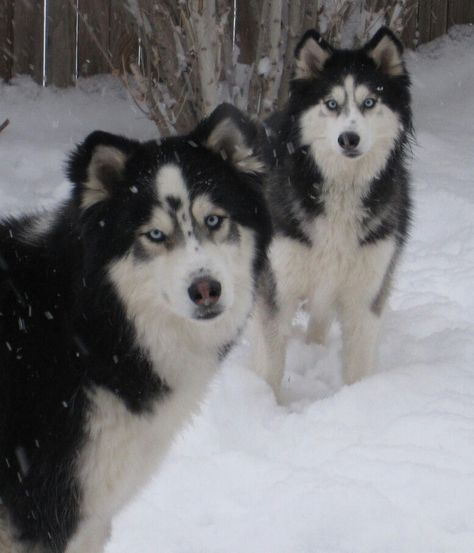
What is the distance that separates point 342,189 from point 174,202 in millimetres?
2229

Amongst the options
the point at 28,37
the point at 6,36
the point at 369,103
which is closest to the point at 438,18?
the point at 28,37

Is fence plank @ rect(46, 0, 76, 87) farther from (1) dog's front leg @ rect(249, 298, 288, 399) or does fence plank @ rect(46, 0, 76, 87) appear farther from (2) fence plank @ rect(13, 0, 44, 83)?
(1) dog's front leg @ rect(249, 298, 288, 399)

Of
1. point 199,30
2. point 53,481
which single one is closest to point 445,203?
point 199,30

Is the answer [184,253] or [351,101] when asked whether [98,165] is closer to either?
[184,253]

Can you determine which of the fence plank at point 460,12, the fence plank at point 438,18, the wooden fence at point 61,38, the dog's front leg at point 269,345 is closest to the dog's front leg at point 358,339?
the dog's front leg at point 269,345

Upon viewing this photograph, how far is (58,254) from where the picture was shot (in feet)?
9.34

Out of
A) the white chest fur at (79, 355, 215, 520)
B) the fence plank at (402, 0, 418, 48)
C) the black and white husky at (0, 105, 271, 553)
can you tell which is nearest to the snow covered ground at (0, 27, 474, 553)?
the white chest fur at (79, 355, 215, 520)

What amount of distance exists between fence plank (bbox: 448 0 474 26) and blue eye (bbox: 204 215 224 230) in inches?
278

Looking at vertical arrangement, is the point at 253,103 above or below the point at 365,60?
below

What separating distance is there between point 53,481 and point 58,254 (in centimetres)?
67

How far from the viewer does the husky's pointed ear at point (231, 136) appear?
2.94m

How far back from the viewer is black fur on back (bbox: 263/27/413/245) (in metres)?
4.75

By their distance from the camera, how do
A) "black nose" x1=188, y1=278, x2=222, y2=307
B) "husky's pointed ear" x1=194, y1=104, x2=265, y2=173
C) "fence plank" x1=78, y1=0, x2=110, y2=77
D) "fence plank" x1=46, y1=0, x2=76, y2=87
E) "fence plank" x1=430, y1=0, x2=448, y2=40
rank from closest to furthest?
"black nose" x1=188, y1=278, x2=222, y2=307 < "husky's pointed ear" x1=194, y1=104, x2=265, y2=173 < "fence plank" x1=46, y1=0, x2=76, y2=87 < "fence plank" x1=78, y1=0, x2=110, y2=77 < "fence plank" x1=430, y1=0, x2=448, y2=40

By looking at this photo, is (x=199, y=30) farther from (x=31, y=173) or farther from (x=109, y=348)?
(x=109, y=348)
